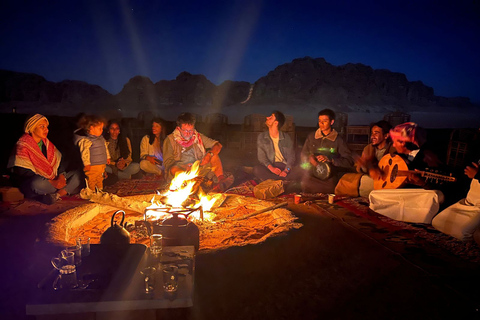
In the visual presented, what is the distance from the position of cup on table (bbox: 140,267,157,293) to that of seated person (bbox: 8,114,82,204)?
4.75 meters

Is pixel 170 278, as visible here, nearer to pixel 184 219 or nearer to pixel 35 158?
pixel 184 219

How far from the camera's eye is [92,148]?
23.2 feet

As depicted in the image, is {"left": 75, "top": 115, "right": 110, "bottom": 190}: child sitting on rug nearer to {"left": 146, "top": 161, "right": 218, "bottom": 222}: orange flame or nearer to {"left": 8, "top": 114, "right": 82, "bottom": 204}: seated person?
{"left": 8, "top": 114, "right": 82, "bottom": 204}: seated person

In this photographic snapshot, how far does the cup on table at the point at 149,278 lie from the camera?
97.0 inches

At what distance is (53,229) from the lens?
14.4 feet

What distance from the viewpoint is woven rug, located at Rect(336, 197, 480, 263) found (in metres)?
4.21

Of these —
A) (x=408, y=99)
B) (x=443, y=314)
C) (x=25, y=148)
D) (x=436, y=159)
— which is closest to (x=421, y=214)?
(x=436, y=159)

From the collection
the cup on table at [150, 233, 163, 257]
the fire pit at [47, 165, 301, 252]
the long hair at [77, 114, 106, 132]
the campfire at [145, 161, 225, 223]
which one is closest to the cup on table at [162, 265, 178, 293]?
the cup on table at [150, 233, 163, 257]

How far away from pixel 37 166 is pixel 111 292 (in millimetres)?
5249

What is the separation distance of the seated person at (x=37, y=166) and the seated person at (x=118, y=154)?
177 cm

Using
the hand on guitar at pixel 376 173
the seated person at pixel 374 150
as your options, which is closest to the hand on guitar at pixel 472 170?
the hand on guitar at pixel 376 173

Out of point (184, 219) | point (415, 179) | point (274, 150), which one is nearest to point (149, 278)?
point (184, 219)

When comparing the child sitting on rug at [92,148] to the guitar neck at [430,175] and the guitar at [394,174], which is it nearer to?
the guitar at [394,174]

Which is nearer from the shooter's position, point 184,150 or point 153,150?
point 184,150
